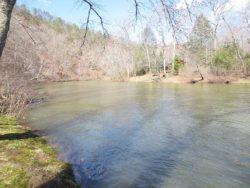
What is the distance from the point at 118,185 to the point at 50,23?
343ft

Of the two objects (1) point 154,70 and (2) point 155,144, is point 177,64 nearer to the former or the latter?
(1) point 154,70

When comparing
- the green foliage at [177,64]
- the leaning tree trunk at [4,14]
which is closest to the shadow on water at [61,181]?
the leaning tree trunk at [4,14]

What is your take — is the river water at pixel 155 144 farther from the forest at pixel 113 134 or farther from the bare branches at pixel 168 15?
the bare branches at pixel 168 15

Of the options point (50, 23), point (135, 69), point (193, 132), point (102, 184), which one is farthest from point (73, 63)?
point (102, 184)

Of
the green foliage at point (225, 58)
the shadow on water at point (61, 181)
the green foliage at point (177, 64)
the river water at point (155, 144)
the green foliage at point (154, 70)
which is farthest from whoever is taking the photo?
the green foliage at point (154, 70)

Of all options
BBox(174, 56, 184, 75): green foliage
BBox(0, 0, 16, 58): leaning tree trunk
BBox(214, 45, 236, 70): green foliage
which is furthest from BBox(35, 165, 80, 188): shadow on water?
BBox(174, 56, 184, 75): green foliage

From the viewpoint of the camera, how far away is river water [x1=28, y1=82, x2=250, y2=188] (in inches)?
346

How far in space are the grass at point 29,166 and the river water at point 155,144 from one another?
2.31 ft

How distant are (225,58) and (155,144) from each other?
38780 mm

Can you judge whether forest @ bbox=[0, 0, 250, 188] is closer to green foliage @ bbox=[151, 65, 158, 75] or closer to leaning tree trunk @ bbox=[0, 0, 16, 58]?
leaning tree trunk @ bbox=[0, 0, 16, 58]

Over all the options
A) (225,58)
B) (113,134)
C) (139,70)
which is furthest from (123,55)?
(113,134)

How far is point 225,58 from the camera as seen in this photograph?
47562 millimetres

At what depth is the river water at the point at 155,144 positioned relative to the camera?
878cm

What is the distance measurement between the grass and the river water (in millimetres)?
703
